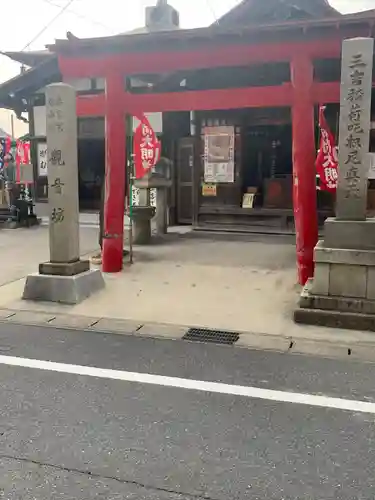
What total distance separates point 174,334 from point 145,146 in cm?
487

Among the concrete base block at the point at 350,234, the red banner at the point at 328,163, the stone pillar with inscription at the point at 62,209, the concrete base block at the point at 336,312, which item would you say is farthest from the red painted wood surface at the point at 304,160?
the stone pillar with inscription at the point at 62,209

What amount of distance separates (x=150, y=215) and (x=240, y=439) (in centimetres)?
862

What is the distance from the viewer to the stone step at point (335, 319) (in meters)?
5.53

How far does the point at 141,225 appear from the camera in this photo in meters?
11.5

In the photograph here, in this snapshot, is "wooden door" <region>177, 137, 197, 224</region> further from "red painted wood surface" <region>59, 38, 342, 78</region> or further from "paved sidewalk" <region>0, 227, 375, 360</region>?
"red painted wood surface" <region>59, 38, 342, 78</region>

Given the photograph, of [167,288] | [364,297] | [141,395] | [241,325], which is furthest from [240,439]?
[167,288]

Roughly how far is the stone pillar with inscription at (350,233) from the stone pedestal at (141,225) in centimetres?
608

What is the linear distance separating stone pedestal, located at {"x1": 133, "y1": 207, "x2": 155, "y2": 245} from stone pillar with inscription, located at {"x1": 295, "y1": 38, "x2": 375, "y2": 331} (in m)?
6.08

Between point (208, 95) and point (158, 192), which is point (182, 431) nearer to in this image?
point (208, 95)

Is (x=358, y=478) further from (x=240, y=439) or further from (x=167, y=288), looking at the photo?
(x=167, y=288)

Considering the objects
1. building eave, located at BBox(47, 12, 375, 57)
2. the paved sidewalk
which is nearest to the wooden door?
the paved sidewalk

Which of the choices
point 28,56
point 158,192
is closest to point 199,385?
point 158,192

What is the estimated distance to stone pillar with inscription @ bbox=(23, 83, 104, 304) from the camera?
6.62m

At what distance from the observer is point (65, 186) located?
676 cm
